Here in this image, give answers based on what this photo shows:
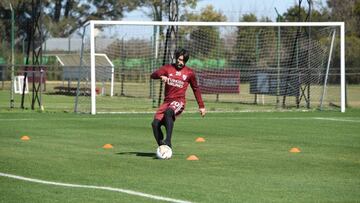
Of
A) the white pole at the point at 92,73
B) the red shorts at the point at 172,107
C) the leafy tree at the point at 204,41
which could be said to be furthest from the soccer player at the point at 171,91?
the leafy tree at the point at 204,41

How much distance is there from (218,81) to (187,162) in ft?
81.8

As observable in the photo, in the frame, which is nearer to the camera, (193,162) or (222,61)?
(193,162)

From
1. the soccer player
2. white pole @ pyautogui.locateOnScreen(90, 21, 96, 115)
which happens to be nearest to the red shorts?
the soccer player

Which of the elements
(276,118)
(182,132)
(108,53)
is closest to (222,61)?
(108,53)

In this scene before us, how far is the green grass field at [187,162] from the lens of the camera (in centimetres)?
1009

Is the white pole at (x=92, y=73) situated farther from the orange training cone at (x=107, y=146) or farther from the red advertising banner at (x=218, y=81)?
the orange training cone at (x=107, y=146)

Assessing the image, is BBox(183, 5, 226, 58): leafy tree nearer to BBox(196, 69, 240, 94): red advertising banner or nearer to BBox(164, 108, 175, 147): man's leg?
BBox(196, 69, 240, 94): red advertising banner

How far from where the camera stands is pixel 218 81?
38438 millimetres

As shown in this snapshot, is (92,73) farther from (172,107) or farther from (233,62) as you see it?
(172,107)

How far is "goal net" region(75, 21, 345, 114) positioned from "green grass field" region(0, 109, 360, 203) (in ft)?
29.9

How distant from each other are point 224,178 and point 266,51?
2634cm

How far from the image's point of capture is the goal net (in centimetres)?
3356

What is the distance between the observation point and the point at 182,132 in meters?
20.9

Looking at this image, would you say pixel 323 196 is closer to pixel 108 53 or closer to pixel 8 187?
pixel 8 187
